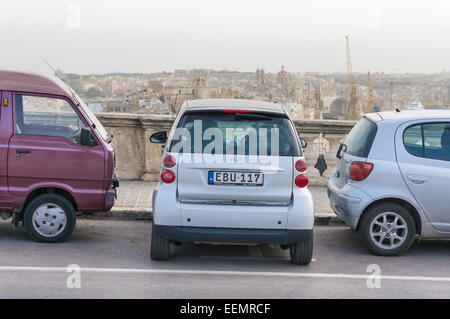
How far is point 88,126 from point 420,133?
12.2 feet

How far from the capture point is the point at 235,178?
6320 millimetres

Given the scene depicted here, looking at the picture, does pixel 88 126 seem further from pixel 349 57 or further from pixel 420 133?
pixel 349 57

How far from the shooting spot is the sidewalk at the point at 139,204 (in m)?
9.09

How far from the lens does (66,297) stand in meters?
5.37

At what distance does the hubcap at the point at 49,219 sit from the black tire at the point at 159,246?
128 cm

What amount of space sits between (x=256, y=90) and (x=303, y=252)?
1127cm

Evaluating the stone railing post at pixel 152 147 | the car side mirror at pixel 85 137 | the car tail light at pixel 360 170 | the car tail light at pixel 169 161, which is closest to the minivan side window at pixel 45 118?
the car side mirror at pixel 85 137

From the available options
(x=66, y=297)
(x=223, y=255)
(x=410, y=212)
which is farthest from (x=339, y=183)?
(x=66, y=297)

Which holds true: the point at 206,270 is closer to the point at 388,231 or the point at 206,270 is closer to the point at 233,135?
the point at 233,135

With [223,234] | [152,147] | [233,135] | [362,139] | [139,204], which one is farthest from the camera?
[152,147]

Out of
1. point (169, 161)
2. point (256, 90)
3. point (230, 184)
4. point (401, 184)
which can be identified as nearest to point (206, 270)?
point (230, 184)

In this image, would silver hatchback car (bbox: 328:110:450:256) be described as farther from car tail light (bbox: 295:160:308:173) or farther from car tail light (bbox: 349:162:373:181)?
car tail light (bbox: 295:160:308:173)

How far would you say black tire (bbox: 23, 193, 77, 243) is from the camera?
732cm

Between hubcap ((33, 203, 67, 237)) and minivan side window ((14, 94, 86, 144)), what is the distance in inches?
31.3
